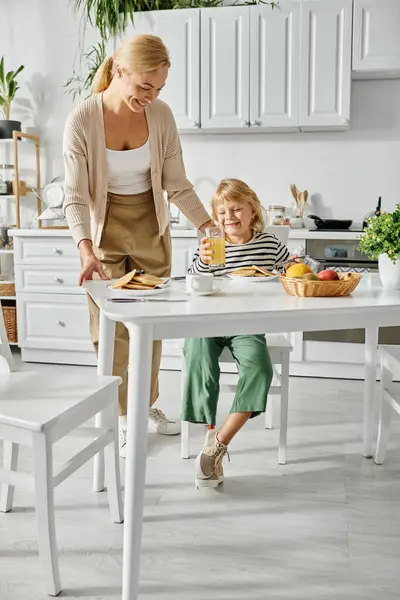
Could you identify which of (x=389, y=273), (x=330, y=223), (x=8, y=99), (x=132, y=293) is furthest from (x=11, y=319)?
(x=389, y=273)

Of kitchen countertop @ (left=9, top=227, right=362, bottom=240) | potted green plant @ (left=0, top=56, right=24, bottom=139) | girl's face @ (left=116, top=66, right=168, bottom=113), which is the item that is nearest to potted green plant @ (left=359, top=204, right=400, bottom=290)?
girl's face @ (left=116, top=66, right=168, bottom=113)

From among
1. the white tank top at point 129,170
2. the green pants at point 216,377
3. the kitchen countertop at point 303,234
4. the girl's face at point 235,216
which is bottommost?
the green pants at point 216,377

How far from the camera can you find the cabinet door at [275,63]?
3.60m

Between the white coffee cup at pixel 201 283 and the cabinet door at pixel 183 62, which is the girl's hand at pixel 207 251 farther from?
the cabinet door at pixel 183 62

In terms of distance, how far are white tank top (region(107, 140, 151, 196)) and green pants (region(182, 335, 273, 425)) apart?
2.09 feet

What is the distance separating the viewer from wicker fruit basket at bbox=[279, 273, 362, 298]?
5.56ft

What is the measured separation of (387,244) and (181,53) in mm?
2390

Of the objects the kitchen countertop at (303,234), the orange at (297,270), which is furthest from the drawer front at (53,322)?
the orange at (297,270)

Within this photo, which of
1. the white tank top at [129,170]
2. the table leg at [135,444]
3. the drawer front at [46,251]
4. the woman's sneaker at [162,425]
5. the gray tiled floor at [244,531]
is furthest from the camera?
the drawer front at [46,251]

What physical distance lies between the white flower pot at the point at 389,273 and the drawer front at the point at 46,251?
7.28ft

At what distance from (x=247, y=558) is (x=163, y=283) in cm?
78

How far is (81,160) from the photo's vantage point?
2250 millimetres

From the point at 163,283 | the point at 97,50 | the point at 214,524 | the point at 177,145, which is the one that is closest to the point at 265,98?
the point at 97,50

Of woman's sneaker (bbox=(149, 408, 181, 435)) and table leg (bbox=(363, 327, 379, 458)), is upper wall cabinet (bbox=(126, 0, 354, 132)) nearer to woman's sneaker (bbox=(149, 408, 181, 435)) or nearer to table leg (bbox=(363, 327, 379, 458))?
table leg (bbox=(363, 327, 379, 458))
